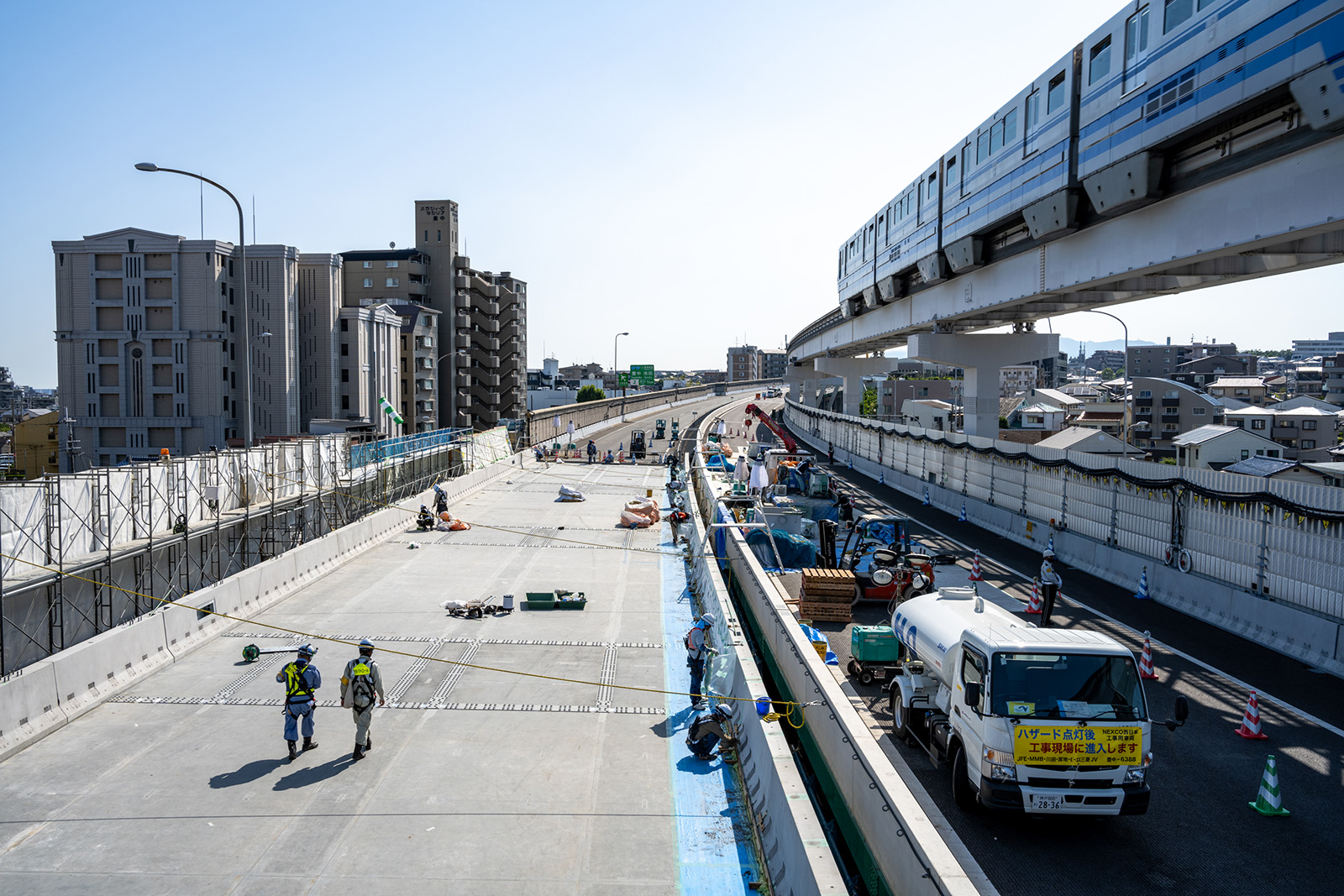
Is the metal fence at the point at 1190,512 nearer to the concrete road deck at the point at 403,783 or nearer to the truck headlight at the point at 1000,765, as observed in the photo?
the truck headlight at the point at 1000,765

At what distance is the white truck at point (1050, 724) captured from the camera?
837 cm

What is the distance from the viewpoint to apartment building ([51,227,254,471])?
5628 centimetres

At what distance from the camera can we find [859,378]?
76.6 metres

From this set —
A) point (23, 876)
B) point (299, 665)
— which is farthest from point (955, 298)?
point (23, 876)

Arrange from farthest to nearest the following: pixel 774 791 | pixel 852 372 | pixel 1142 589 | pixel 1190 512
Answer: pixel 852 372, pixel 1142 589, pixel 1190 512, pixel 774 791

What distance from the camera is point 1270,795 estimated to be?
9.37 meters

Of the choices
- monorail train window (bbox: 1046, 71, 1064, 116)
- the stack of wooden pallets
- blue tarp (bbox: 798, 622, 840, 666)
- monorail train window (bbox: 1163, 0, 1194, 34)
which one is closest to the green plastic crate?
blue tarp (bbox: 798, 622, 840, 666)

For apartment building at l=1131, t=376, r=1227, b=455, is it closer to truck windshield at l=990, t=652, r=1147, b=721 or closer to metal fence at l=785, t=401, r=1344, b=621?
metal fence at l=785, t=401, r=1344, b=621

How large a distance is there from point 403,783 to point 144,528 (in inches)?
481

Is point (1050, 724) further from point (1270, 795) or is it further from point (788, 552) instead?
point (788, 552)

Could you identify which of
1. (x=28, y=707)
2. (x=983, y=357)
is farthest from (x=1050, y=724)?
(x=983, y=357)

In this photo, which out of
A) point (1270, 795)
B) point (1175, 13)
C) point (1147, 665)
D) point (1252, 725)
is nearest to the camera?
point (1270, 795)

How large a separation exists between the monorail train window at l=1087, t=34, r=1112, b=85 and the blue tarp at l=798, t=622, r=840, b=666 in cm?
1589

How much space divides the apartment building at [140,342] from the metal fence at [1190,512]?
1985 inches
